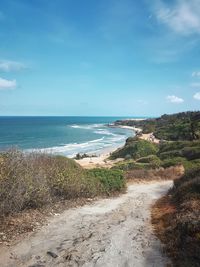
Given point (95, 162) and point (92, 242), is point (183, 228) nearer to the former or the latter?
point (92, 242)

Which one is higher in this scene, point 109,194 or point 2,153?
point 2,153

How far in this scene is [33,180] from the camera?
13367 mm

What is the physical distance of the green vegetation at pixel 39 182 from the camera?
12109mm

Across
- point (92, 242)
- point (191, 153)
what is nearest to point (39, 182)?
point (92, 242)

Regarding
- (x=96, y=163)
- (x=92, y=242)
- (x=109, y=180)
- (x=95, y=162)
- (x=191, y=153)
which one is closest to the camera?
(x=92, y=242)

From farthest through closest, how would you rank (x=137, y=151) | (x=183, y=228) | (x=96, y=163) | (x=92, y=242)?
1. (x=137, y=151)
2. (x=96, y=163)
3. (x=92, y=242)
4. (x=183, y=228)

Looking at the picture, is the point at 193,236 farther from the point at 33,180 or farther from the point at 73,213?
the point at 33,180

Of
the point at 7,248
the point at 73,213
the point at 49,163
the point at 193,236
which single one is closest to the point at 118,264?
the point at 193,236

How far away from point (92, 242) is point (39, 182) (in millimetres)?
4015

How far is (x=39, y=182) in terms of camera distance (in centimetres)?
1341

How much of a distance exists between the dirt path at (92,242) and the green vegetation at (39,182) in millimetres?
1271

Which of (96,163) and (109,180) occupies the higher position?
(109,180)

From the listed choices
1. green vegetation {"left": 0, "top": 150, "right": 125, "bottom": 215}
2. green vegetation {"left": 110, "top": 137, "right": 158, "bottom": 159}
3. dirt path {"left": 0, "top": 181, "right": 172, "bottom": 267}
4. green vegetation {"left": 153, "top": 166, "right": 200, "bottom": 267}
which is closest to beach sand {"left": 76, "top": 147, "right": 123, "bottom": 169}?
green vegetation {"left": 110, "top": 137, "right": 158, "bottom": 159}

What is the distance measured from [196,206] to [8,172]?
6.46 metres
